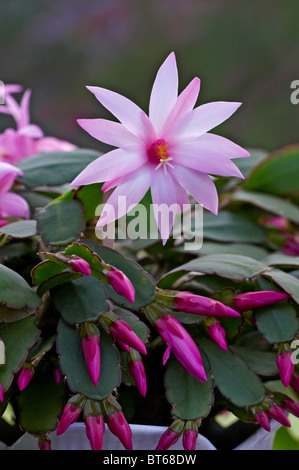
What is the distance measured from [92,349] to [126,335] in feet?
0.08

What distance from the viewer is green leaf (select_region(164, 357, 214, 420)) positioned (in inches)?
18.2

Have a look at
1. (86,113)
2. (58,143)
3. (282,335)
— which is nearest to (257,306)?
(282,335)

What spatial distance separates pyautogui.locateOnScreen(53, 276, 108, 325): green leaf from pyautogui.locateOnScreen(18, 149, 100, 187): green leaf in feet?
0.46

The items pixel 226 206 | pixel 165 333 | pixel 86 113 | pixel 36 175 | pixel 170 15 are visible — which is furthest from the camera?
pixel 170 15

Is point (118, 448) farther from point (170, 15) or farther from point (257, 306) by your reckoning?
point (170, 15)

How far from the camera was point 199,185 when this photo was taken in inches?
18.6

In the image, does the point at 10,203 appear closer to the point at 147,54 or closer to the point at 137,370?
the point at 137,370

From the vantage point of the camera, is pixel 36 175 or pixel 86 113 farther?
pixel 86 113

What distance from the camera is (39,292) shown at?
0.49m

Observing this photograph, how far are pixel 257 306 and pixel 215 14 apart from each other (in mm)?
2027

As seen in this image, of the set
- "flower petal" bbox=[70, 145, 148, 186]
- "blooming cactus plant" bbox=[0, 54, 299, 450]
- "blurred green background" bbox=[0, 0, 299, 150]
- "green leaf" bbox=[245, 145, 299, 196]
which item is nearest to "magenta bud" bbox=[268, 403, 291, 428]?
"blooming cactus plant" bbox=[0, 54, 299, 450]

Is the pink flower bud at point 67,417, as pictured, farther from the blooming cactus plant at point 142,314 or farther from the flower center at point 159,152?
the flower center at point 159,152

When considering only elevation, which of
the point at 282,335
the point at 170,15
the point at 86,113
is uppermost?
the point at 170,15

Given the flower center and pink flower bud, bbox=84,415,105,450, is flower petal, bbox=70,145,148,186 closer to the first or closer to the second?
the flower center
